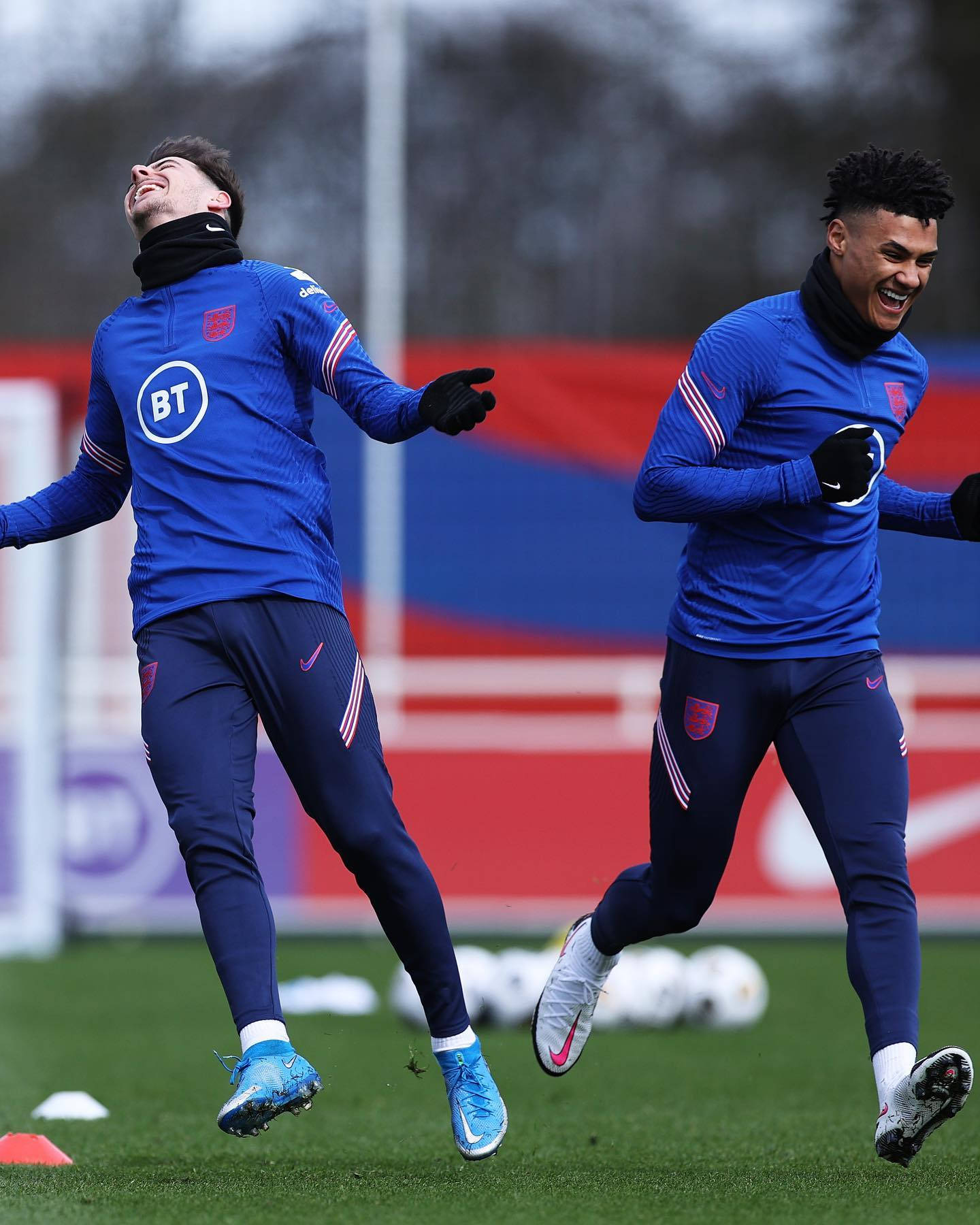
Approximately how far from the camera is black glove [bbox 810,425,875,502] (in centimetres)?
465

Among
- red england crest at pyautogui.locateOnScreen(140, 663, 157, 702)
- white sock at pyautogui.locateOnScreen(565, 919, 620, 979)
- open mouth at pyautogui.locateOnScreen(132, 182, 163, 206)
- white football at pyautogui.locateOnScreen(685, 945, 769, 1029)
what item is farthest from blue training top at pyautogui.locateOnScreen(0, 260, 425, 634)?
white football at pyautogui.locateOnScreen(685, 945, 769, 1029)

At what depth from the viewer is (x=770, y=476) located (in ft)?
15.5

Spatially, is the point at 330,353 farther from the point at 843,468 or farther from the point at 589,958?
the point at 589,958

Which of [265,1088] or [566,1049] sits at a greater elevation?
[265,1088]

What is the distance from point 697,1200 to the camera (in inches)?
176

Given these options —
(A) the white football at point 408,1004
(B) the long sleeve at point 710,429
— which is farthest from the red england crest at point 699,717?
(A) the white football at point 408,1004

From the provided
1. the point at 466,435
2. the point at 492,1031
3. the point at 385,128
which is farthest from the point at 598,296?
the point at 492,1031

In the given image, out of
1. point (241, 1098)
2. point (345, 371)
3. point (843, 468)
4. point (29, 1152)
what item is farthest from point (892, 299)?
point (29, 1152)

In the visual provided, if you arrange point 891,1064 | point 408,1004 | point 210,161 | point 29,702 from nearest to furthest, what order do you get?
1. point 891,1064
2. point 210,161
3. point 408,1004
4. point 29,702

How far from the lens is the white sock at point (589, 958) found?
5551 mm

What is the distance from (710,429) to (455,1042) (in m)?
1.52

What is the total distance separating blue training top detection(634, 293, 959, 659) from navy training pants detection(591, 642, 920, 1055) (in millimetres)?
82

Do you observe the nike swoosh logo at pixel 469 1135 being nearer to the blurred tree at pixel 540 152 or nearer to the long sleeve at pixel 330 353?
the long sleeve at pixel 330 353

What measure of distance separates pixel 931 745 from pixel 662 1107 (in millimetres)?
5804
